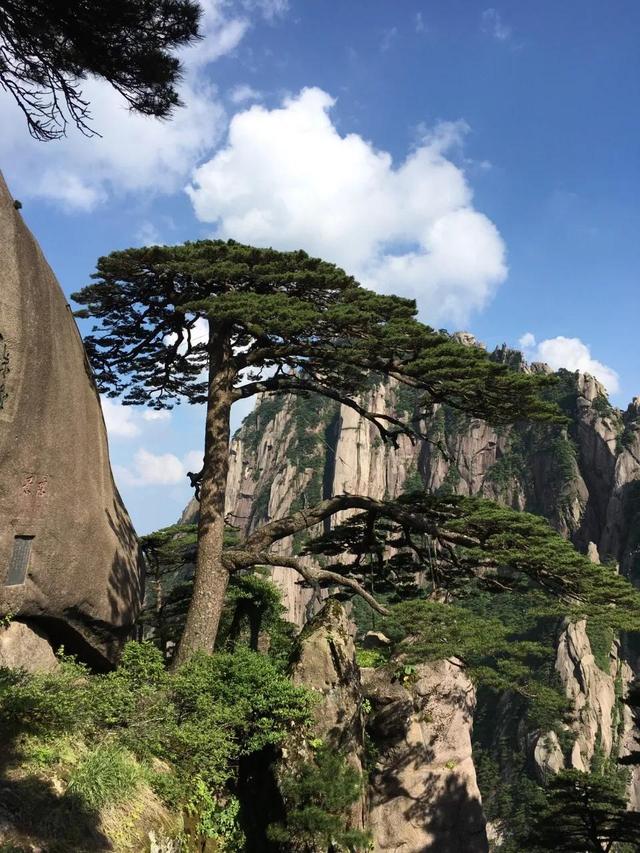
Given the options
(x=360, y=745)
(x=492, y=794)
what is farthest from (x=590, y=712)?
(x=360, y=745)

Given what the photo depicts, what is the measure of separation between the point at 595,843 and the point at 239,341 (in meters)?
18.9

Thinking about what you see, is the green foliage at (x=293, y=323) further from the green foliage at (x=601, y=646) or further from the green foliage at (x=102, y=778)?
the green foliage at (x=601, y=646)

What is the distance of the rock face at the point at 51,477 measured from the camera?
868cm

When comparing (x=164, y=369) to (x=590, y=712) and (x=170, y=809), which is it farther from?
(x=590, y=712)

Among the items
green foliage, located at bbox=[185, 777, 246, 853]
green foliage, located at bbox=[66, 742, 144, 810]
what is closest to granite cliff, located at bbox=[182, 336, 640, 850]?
green foliage, located at bbox=[185, 777, 246, 853]

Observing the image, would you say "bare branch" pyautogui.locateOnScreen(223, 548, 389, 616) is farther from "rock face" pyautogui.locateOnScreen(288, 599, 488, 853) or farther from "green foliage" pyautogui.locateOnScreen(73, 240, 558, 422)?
"green foliage" pyautogui.locateOnScreen(73, 240, 558, 422)

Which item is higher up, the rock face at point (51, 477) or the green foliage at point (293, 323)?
the green foliage at point (293, 323)

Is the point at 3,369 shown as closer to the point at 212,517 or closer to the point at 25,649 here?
the point at 25,649

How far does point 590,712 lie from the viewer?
2618 inches

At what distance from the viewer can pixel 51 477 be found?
364 inches

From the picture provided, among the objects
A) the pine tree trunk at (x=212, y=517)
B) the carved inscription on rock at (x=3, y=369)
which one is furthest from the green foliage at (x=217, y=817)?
A: the carved inscription on rock at (x=3, y=369)

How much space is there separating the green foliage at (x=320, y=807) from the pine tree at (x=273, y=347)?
2.94 metres

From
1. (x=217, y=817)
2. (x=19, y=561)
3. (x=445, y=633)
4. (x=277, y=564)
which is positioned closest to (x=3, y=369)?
(x=19, y=561)

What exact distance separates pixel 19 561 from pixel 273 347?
19.7ft
